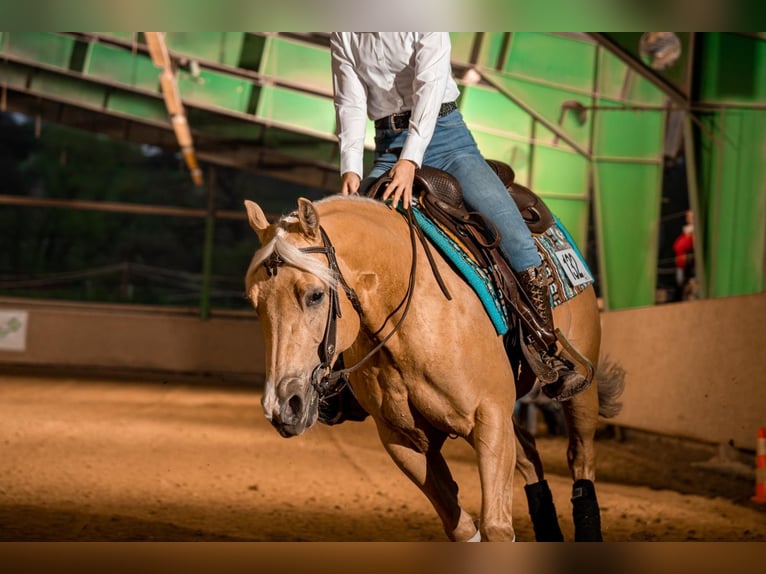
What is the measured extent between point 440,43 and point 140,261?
90.9 feet

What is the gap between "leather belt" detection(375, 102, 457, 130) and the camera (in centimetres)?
334

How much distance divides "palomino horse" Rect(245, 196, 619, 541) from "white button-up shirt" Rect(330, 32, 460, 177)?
329 millimetres

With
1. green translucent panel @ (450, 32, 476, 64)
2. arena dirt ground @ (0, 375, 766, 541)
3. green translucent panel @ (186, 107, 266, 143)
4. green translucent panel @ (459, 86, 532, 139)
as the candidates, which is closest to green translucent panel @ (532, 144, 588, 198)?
green translucent panel @ (459, 86, 532, 139)

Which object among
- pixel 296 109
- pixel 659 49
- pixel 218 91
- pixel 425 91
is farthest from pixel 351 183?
pixel 218 91

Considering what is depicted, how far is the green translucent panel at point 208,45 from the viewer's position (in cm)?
1262

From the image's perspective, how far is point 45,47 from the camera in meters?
13.4

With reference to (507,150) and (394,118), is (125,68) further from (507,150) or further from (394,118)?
(394,118)

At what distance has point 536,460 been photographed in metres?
3.94

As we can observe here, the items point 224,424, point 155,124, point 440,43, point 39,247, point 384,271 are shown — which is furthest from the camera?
point 39,247

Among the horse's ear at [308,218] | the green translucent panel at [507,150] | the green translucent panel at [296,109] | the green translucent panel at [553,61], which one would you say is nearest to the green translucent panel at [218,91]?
the green translucent panel at [296,109]

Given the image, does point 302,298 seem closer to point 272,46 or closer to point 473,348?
point 473,348

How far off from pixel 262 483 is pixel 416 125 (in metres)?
3.89

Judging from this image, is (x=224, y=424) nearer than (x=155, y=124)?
Yes

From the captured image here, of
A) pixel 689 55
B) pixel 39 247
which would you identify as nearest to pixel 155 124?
pixel 689 55
